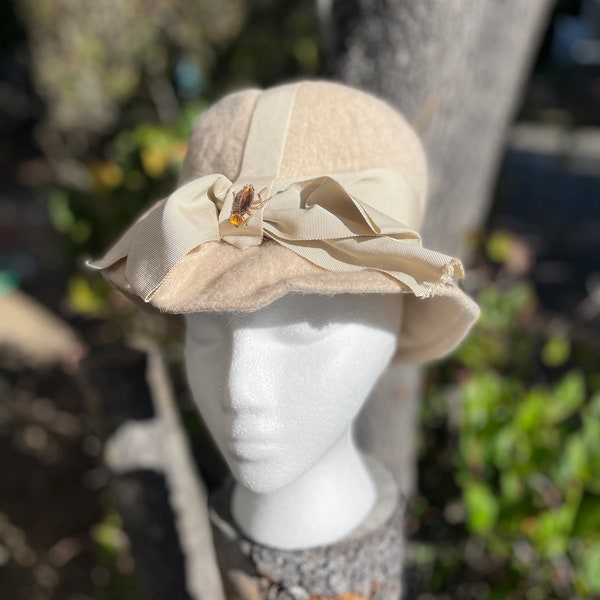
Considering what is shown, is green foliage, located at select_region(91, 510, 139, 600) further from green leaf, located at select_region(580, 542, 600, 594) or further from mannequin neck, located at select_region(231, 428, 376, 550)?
green leaf, located at select_region(580, 542, 600, 594)

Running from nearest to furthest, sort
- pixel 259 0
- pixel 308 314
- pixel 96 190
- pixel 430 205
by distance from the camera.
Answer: pixel 308 314, pixel 430 205, pixel 96 190, pixel 259 0

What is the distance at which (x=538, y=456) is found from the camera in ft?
4.68

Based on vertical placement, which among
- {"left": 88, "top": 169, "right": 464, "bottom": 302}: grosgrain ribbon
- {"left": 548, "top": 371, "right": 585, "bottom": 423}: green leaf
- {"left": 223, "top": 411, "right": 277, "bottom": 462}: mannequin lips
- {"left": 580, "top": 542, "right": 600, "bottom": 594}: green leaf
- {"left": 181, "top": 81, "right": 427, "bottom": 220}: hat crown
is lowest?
{"left": 580, "top": 542, "right": 600, "bottom": 594}: green leaf

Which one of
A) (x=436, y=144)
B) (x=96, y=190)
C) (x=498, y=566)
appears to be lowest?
(x=498, y=566)

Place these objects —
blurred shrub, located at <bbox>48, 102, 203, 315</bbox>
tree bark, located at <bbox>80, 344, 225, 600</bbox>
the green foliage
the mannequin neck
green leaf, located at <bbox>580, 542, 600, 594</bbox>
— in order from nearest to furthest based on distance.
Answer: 1. the mannequin neck
2. green leaf, located at <bbox>580, 542, 600, 594</bbox>
3. tree bark, located at <bbox>80, 344, 225, 600</bbox>
4. the green foliage
5. blurred shrub, located at <bbox>48, 102, 203, 315</bbox>

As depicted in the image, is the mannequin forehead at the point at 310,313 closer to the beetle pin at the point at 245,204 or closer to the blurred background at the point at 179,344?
the beetle pin at the point at 245,204

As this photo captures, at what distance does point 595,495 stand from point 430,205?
729 mm

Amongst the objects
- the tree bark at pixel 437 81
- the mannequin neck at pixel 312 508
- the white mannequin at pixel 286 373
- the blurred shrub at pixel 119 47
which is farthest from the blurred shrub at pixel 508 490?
the blurred shrub at pixel 119 47

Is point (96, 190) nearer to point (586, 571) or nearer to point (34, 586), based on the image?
point (34, 586)


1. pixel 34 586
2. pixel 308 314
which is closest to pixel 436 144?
pixel 308 314

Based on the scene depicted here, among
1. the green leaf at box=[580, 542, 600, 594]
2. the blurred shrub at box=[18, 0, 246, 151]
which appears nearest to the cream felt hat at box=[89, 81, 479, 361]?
the green leaf at box=[580, 542, 600, 594]

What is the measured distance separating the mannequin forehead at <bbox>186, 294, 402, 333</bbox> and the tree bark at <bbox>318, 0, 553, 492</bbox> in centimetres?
56

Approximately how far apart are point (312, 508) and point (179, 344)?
1368mm

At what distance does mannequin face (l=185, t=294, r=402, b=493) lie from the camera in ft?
2.56
